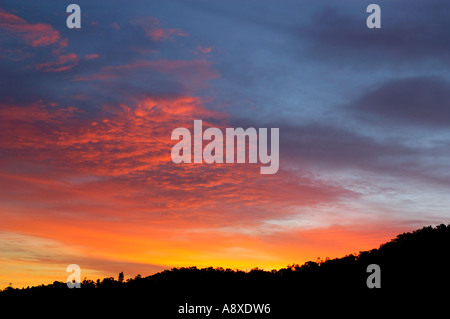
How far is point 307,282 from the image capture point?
47.5 metres

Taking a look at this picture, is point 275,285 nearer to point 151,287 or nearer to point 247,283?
point 247,283

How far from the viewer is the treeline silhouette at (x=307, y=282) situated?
4000 centimetres

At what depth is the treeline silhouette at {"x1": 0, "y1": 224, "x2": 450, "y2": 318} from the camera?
1575 inches

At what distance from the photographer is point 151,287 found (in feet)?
181
